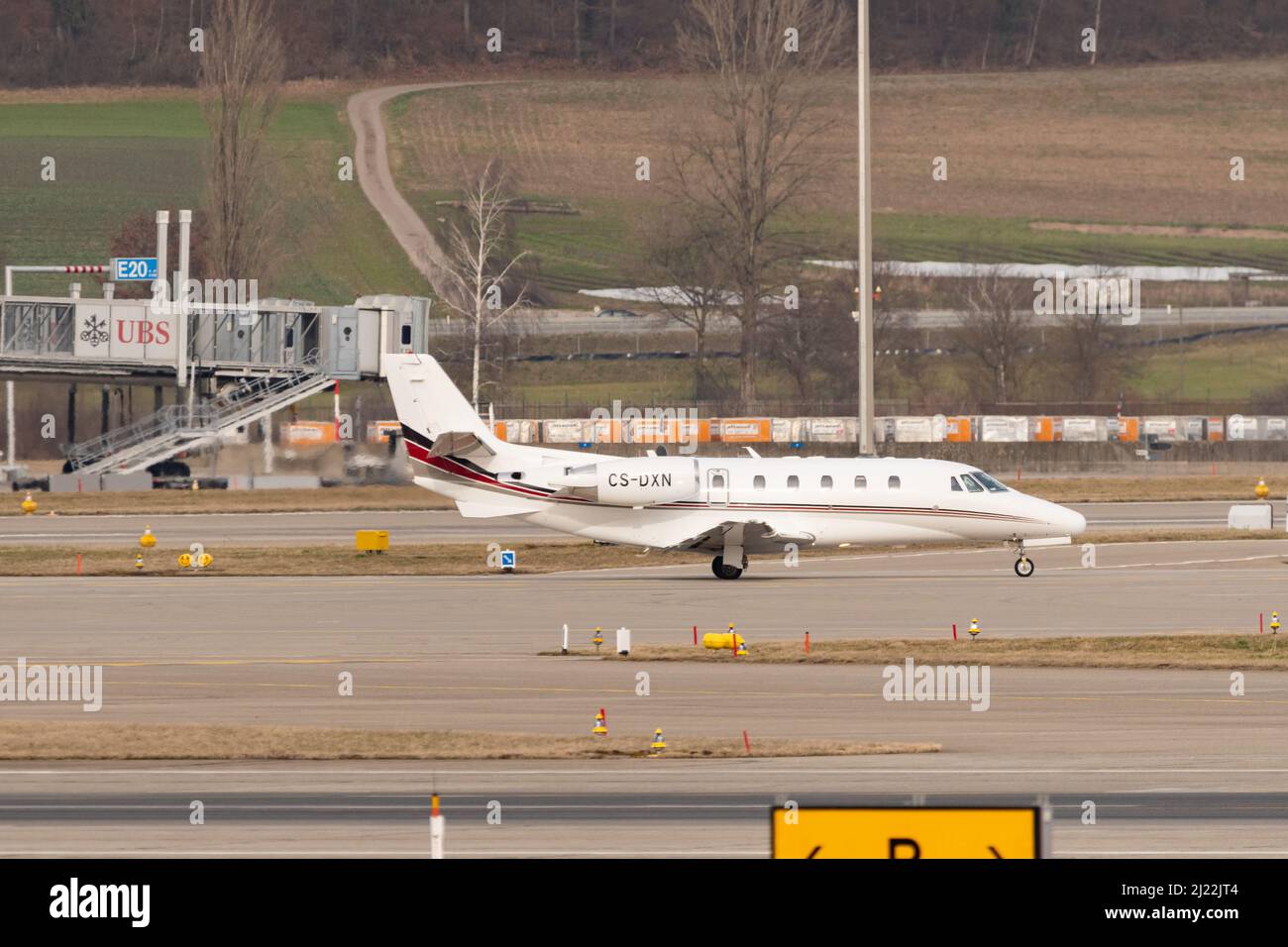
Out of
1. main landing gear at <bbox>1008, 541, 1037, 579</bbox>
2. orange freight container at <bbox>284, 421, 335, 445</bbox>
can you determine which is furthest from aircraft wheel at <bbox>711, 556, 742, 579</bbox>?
orange freight container at <bbox>284, 421, 335, 445</bbox>

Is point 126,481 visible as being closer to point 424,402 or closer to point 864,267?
point 424,402

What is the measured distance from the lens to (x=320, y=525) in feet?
180

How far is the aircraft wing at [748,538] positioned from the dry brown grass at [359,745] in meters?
18.3

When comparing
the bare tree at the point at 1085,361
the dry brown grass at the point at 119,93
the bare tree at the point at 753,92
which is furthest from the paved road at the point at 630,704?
the dry brown grass at the point at 119,93

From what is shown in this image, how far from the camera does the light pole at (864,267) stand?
48.8m

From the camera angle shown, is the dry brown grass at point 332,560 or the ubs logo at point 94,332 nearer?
the dry brown grass at point 332,560

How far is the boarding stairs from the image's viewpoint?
68500mm

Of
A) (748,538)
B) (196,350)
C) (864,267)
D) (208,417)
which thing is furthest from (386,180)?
(748,538)

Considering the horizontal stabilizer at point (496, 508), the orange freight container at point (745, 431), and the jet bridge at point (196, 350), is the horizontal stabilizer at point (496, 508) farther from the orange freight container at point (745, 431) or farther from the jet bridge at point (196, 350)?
the orange freight container at point (745, 431)

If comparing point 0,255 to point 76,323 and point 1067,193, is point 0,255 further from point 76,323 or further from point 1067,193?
point 1067,193

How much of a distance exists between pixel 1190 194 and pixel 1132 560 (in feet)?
294

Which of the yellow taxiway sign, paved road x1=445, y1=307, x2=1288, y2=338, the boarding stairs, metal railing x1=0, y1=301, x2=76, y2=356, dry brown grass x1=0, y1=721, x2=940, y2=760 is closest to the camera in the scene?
the yellow taxiway sign

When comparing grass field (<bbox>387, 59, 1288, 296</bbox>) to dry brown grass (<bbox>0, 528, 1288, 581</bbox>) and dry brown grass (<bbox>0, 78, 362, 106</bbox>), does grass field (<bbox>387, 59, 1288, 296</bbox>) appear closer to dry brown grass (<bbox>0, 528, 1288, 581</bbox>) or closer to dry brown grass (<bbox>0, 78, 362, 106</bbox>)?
dry brown grass (<bbox>0, 78, 362, 106</bbox>)
